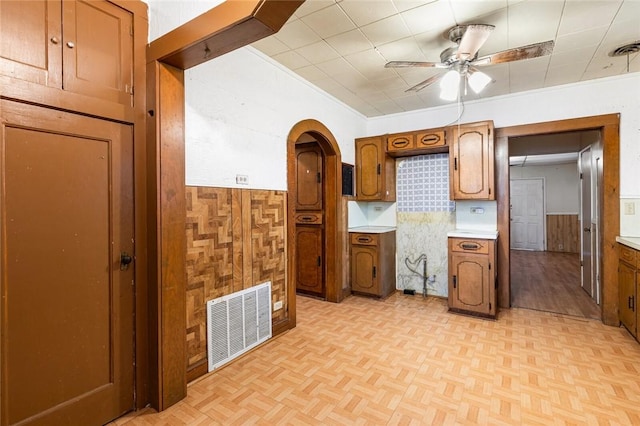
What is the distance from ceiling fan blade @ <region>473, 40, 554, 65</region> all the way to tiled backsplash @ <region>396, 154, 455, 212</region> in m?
1.86

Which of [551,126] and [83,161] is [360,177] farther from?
[83,161]

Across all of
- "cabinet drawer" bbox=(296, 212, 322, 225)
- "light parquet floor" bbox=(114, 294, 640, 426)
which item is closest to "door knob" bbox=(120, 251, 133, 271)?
"light parquet floor" bbox=(114, 294, 640, 426)

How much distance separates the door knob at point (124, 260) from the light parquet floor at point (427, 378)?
0.89 metres

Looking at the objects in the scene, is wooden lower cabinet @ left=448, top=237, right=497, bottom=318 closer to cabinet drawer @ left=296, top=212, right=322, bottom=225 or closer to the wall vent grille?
cabinet drawer @ left=296, top=212, right=322, bottom=225

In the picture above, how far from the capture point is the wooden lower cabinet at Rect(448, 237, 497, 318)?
10.5ft

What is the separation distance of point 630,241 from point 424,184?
2.14 m

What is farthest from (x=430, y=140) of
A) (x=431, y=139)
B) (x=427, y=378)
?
(x=427, y=378)

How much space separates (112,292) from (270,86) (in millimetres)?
2129

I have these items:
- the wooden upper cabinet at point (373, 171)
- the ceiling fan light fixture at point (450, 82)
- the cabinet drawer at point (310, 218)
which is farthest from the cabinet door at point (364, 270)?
the ceiling fan light fixture at point (450, 82)

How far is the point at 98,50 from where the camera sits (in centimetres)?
167

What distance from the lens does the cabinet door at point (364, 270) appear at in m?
3.90

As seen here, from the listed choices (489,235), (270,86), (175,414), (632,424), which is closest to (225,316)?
(175,414)

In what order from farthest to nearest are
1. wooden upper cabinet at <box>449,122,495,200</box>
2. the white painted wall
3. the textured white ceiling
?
the white painted wall
wooden upper cabinet at <box>449,122,495,200</box>
the textured white ceiling

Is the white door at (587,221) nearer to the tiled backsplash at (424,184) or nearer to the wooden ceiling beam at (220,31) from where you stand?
the tiled backsplash at (424,184)
